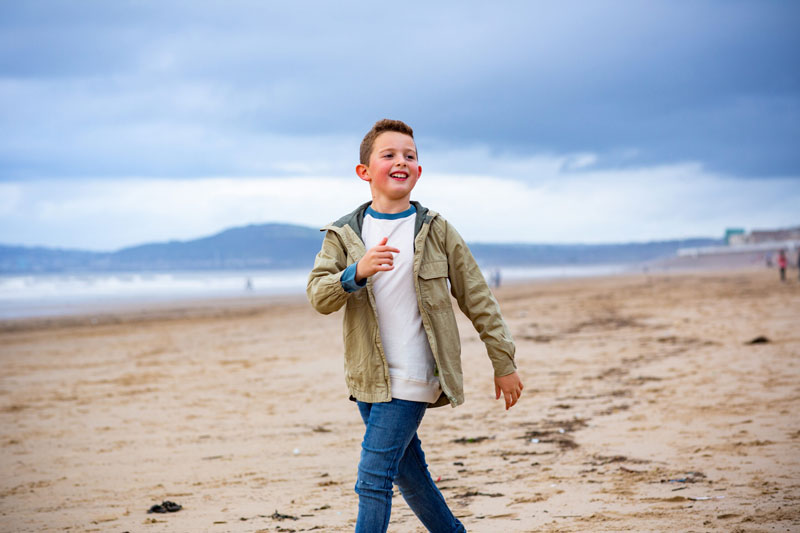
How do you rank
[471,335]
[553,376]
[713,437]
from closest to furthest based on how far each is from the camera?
[713,437] → [553,376] → [471,335]

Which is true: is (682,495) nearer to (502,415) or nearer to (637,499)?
(637,499)

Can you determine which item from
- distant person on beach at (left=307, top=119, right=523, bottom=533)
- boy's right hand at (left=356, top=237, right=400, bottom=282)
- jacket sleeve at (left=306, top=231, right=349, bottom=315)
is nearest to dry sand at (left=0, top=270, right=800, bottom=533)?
distant person on beach at (left=307, top=119, right=523, bottom=533)

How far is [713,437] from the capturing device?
540cm

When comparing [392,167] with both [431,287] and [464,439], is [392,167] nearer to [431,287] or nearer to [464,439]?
[431,287]

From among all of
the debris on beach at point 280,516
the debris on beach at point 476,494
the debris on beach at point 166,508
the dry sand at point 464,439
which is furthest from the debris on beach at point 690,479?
the debris on beach at point 166,508

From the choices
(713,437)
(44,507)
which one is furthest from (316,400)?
(713,437)

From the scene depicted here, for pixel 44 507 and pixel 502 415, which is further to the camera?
pixel 502 415

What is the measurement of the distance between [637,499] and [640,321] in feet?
36.1

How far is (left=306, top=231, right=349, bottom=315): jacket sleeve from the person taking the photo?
8.80ft

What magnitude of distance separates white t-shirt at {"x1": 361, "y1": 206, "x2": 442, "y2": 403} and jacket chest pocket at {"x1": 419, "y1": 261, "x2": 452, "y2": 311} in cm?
5

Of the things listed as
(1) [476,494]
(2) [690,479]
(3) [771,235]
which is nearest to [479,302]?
(1) [476,494]

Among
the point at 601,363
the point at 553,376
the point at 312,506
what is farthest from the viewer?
the point at 601,363

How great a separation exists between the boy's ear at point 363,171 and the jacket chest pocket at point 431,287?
0.48 m

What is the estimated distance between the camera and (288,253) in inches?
4951
